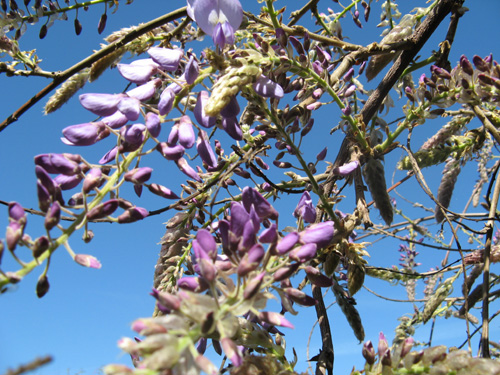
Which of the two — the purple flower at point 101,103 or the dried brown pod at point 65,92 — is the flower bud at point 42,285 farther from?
the dried brown pod at point 65,92

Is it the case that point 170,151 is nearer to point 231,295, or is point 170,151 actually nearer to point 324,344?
point 231,295

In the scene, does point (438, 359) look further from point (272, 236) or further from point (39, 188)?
point (39, 188)

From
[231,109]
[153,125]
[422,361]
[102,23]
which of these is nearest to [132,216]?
[153,125]

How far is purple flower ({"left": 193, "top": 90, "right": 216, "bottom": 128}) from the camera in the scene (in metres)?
0.83

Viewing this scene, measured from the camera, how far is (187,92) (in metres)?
0.86

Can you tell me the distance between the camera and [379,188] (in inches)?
47.1

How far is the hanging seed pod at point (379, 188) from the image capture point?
1194mm

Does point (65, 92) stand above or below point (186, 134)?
above

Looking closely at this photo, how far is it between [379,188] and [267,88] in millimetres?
499

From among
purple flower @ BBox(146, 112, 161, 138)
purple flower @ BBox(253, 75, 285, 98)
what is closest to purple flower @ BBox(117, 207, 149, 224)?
purple flower @ BBox(146, 112, 161, 138)

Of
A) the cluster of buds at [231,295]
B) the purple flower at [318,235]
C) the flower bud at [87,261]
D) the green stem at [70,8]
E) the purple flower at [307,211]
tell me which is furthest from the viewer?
the green stem at [70,8]

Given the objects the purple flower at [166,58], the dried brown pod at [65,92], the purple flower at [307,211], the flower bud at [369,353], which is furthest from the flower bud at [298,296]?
the dried brown pod at [65,92]

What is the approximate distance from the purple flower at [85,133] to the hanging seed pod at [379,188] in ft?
2.38

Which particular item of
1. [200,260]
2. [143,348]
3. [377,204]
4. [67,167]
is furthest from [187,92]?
[377,204]
